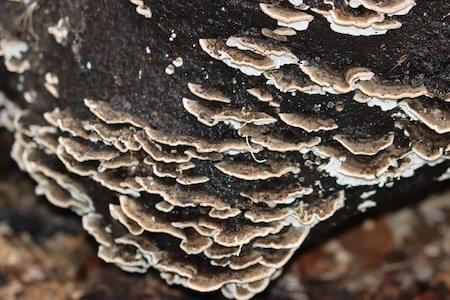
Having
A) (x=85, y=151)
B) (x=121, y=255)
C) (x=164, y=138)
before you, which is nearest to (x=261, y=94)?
(x=164, y=138)

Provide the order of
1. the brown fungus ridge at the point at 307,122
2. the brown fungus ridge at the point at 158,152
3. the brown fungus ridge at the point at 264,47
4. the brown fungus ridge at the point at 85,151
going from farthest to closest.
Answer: the brown fungus ridge at the point at 85,151 < the brown fungus ridge at the point at 158,152 < the brown fungus ridge at the point at 307,122 < the brown fungus ridge at the point at 264,47

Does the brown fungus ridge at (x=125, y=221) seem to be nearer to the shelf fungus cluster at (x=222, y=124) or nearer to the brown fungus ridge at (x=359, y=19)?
the shelf fungus cluster at (x=222, y=124)

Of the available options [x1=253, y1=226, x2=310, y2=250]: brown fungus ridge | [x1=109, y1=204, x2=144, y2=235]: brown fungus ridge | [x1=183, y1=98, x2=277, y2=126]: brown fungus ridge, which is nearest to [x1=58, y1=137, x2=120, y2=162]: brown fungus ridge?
[x1=109, y1=204, x2=144, y2=235]: brown fungus ridge

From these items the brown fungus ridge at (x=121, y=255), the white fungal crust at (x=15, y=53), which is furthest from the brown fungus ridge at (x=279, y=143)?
the white fungal crust at (x=15, y=53)

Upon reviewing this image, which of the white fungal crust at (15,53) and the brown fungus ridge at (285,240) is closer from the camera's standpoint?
the brown fungus ridge at (285,240)

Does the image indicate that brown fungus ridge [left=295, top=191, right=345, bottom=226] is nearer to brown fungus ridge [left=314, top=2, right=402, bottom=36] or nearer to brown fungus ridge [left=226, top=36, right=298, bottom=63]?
brown fungus ridge [left=226, top=36, right=298, bottom=63]

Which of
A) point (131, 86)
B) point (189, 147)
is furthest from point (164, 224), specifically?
point (131, 86)

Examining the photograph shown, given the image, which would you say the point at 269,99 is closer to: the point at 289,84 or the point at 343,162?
the point at 289,84
